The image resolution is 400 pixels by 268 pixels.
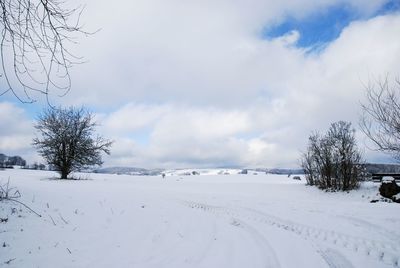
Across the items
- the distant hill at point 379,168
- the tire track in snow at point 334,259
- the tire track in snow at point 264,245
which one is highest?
the distant hill at point 379,168

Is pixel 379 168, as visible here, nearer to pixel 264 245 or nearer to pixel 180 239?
pixel 264 245

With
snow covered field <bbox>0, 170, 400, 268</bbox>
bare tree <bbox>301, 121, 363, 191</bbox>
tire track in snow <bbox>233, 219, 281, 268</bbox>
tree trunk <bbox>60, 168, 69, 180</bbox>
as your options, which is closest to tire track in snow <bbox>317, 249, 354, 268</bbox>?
snow covered field <bbox>0, 170, 400, 268</bbox>

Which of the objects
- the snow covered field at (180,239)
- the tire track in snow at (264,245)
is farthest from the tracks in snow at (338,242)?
the tire track in snow at (264,245)

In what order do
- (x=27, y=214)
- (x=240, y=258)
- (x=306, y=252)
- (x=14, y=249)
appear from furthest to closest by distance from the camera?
(x=27, y=214) < (x=306, y=252) < (x=240, y=258) < (x=14, y=249)

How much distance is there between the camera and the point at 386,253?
5914 millimetres

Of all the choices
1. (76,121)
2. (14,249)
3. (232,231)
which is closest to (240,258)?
(232,231)

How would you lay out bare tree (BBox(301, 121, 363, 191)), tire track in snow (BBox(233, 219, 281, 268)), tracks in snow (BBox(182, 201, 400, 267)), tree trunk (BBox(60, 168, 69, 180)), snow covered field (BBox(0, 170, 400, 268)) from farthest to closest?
tree trunk (BBox(60, 168, 69, 180)) → bare tree (BBox(301, 121, 363, 191)) → tracks in snow (BBox(182, 201, 400, 267)) → tire track in snow (BBox(233, 219, 281, 268)) → snow covered field (BBox(0, 170, 400, 268))

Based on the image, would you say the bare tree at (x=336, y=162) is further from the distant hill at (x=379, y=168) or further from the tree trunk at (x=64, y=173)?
the tree trunk at (x=64, y=173)

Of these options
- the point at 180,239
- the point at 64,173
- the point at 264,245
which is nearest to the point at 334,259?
the point at 264,245

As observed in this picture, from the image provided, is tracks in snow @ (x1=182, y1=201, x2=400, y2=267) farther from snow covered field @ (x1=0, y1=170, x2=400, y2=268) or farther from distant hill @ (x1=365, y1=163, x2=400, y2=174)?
distant hill @ (x1=365, y1=163, x2=400, y2=174)

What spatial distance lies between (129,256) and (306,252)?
3117 mm

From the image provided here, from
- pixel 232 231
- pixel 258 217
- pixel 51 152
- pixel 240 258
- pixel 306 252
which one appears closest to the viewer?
pixel 240 258

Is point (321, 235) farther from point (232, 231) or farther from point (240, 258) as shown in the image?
point (240, 258)

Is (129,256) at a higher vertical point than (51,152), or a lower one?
lower
